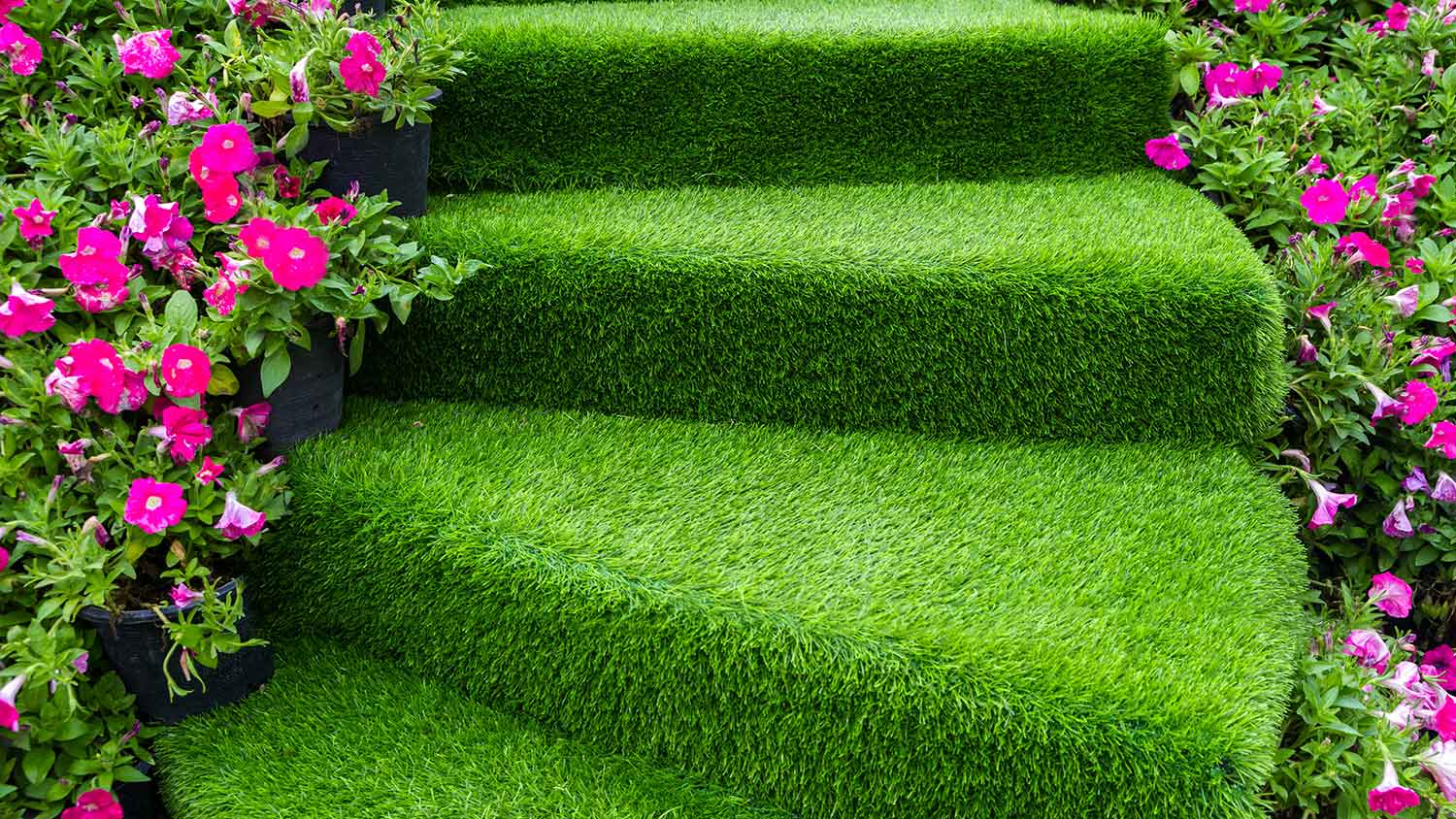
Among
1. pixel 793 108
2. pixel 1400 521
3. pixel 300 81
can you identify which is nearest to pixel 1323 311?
pixel 1400 521

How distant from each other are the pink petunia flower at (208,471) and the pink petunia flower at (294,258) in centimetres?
28

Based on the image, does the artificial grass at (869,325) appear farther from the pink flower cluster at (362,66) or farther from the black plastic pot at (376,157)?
the pink flower cluster at (362,66)

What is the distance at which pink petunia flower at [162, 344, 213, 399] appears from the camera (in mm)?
1490

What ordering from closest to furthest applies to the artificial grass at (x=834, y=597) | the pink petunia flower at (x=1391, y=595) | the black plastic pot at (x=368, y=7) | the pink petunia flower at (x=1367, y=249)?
the artificial grass at (x=834, y=597)
the pink petunia flower at (x=1391, y=595)
the pink petunia flower at (x=1367, y=249)
the black plastic pot at (x=368, y=7)

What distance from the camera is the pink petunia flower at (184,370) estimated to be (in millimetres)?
1490

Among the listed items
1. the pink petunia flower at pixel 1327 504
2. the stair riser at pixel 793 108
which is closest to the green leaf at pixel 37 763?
the stair riser at pixel 793 108

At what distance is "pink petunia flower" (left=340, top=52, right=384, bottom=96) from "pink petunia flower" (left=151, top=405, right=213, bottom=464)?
23.2 inches

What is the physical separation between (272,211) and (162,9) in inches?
24.2

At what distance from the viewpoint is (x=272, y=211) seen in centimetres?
168

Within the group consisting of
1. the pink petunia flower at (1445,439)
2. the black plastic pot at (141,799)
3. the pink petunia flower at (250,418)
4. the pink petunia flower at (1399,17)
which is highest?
the pink petunia flower at (1399,17)

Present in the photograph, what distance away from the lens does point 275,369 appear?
5.36ft

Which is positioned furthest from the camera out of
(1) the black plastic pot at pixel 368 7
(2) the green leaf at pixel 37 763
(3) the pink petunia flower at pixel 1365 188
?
(1) the black plastic pot at pixel 368 7

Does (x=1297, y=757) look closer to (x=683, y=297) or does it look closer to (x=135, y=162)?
(x=683, y=297)

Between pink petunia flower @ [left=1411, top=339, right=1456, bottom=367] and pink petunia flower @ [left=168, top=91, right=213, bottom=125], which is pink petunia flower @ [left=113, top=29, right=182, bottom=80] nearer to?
pink petunia flower @ [left=168, top=91, right=213, bottom=125]
